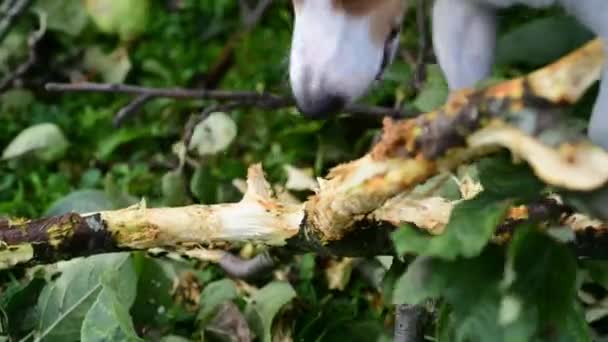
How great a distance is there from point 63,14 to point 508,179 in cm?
136

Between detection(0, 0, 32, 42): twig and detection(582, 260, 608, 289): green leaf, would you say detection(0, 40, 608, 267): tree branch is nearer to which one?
detection(582, 260, 608, 289): green leaf

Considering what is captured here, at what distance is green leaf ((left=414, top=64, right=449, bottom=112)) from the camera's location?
144cm

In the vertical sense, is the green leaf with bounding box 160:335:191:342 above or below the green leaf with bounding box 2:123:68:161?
below

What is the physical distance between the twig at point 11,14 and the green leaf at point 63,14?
0.08 m

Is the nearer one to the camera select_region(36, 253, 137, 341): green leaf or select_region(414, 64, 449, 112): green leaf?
select_region(36, 253, 137, 341): green leaf

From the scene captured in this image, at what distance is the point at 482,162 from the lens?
32.9 inches

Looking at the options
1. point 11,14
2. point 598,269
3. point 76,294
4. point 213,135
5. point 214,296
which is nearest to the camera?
point 598,269

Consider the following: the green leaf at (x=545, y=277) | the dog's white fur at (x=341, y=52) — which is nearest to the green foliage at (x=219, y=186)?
the green leaf at (x=545, y=277)

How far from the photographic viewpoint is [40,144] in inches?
69.3

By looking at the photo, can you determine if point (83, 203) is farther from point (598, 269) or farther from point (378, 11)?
point (598, 269)

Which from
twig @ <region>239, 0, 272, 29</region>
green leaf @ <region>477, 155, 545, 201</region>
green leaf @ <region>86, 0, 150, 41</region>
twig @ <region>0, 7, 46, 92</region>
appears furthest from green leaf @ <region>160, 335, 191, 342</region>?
twig @ <region>239, 0, 272, 29</region>

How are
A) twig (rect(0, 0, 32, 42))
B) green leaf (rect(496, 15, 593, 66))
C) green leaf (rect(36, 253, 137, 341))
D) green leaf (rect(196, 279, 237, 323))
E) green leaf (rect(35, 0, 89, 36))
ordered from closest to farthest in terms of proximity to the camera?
green leaf (rect(36, 253, 137, 341)), green leaf (rect(196, 279, 237, 323)), green leaf (rect(496, 15, 593, 66)), twig (rect(0, 0, 32, 42)), green leaf (rect(35, 0, 89, 36))

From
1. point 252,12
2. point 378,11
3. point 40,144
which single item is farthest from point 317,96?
point 252,12

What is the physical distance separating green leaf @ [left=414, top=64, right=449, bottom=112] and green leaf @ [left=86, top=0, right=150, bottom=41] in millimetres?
464
